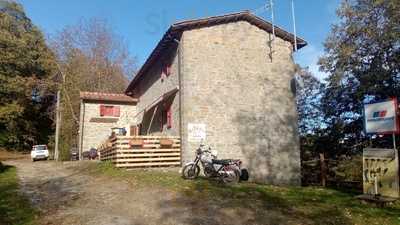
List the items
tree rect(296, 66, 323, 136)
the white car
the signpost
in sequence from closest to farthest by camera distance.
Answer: the signpost → tree rect(296, 66, 323, 136) → the white car

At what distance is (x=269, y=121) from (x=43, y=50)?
3055 centimetres

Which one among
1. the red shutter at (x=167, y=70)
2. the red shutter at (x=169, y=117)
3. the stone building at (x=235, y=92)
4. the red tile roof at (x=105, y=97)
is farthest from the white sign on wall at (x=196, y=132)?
the red tile roof at (x=105, y=97)

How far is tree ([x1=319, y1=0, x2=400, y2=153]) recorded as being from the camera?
56.3 ft

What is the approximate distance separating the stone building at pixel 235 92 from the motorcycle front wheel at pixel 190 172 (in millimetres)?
2496

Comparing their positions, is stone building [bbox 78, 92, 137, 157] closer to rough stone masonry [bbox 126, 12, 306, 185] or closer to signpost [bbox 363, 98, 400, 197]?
rough stone masonry [bbox 126, 12, 306, 185]

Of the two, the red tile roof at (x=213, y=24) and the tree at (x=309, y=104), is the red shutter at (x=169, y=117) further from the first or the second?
the tree at (x=309, y=104)

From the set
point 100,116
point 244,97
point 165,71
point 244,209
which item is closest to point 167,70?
point 165,71

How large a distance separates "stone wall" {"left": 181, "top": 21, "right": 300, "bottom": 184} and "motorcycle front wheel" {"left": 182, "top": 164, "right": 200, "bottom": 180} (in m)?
2.51

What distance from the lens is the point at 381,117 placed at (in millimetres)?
8648

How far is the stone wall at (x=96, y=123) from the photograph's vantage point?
81.0 ft

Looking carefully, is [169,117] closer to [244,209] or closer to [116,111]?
[116,111]

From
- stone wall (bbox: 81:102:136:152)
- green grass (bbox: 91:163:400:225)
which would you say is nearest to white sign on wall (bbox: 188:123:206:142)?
green grass (bbox: 91:163:400:225)

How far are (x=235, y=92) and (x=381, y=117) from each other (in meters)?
8.07

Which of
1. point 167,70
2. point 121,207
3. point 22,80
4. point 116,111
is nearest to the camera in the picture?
point 121,207
